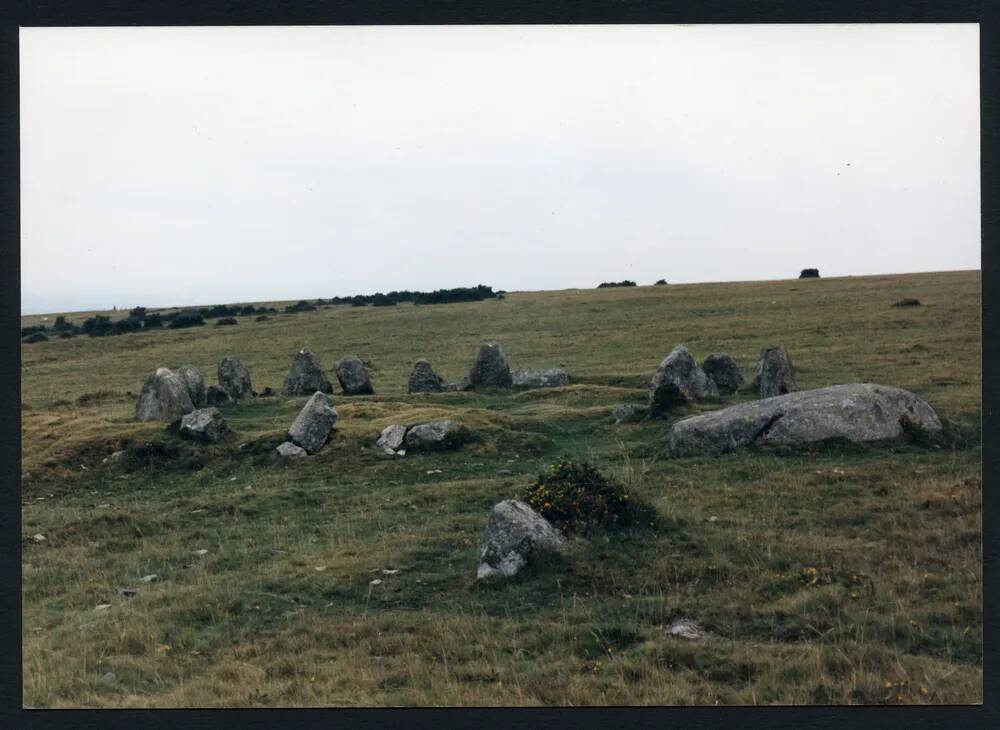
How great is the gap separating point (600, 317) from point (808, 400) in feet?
136

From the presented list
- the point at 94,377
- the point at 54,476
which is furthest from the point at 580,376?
the point at 94,377

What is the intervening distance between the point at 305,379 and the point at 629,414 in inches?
653

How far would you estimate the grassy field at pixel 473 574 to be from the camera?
29.8ft

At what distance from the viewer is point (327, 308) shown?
292 feet

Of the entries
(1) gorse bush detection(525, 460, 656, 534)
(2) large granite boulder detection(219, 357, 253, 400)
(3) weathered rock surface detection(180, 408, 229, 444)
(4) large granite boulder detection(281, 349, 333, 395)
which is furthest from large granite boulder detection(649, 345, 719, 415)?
(2) large granite boulder detection(219, 357, 253, 400)

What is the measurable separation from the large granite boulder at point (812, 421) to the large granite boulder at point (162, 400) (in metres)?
17.3

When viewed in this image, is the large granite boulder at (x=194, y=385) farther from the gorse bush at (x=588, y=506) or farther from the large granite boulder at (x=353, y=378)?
the gorse bush at (x=588, y=506)

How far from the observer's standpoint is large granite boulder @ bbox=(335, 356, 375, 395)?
34312mm

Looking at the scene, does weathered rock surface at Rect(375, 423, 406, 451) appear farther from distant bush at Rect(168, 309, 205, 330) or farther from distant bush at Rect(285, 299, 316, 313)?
distant bush at Rect(285, 299, 316, 313)

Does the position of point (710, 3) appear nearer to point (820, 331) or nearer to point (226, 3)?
point (226, 3)

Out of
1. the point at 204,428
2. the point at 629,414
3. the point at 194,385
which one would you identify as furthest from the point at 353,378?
the point at 629,414

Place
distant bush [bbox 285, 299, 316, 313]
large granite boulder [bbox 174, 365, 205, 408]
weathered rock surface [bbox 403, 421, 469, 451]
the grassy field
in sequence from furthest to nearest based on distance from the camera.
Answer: distant bush [bbox 285, 299, 316, 313] < large granite boulder [bbox 174, 365, 205, 408] < weathered rock surface [bbox 403, 421, 469, 451] < the grassy field

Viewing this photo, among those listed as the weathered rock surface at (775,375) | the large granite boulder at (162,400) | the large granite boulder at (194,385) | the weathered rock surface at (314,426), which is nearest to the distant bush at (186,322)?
the large granite boulder at (194,385)

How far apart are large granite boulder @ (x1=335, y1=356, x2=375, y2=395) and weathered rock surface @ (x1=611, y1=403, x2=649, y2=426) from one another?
1383 cm
